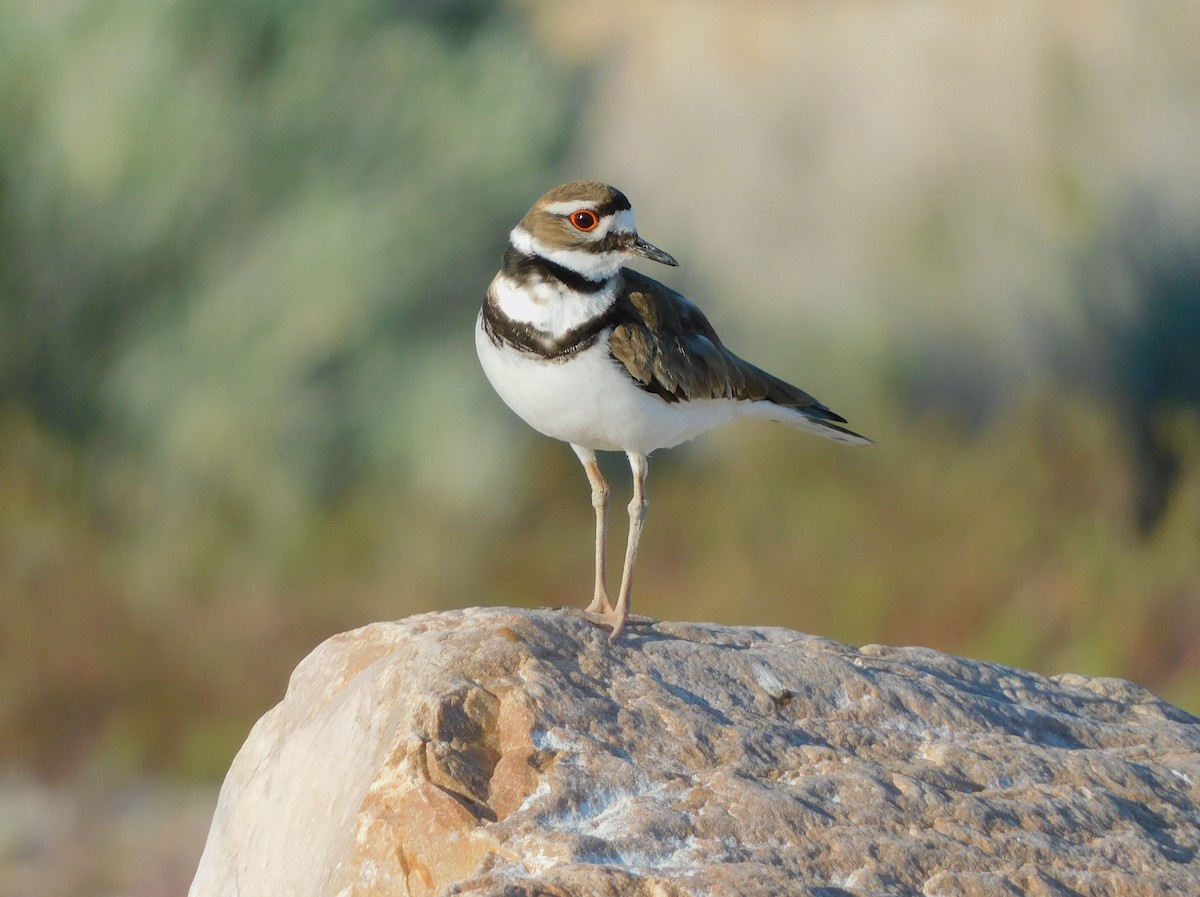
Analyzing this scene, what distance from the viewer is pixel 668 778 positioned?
3.14 m

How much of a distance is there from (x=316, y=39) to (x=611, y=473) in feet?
11.2

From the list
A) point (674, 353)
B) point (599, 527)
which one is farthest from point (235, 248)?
point (674, 353)

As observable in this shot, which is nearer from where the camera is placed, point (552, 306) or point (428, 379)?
point (552, 306)

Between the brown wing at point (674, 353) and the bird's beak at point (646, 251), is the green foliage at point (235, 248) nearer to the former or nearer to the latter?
the brown wing at point (674, 353)

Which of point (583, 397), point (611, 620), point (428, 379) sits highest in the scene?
point (583, 397)

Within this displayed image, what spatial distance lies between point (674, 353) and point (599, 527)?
2.32 ft

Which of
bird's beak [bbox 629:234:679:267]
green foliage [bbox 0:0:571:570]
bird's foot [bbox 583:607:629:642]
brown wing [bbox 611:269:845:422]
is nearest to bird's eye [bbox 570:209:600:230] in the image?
bird's beak [bbox 629:234:679:267]

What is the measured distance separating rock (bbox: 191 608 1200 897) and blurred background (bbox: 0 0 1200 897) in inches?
178

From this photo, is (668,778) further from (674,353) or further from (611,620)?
(674,353)

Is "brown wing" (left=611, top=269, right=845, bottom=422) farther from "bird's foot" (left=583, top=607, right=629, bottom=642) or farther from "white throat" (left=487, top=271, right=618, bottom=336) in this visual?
"bird's foot" (left=583, top=607, right=629, bottom=642)

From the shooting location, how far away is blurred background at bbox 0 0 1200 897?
845 cm

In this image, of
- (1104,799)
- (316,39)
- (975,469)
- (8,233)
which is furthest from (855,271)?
(1104,799)

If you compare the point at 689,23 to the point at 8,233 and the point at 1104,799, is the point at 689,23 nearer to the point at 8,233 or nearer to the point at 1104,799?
the point at 8,233

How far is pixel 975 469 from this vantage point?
31.1 feet
